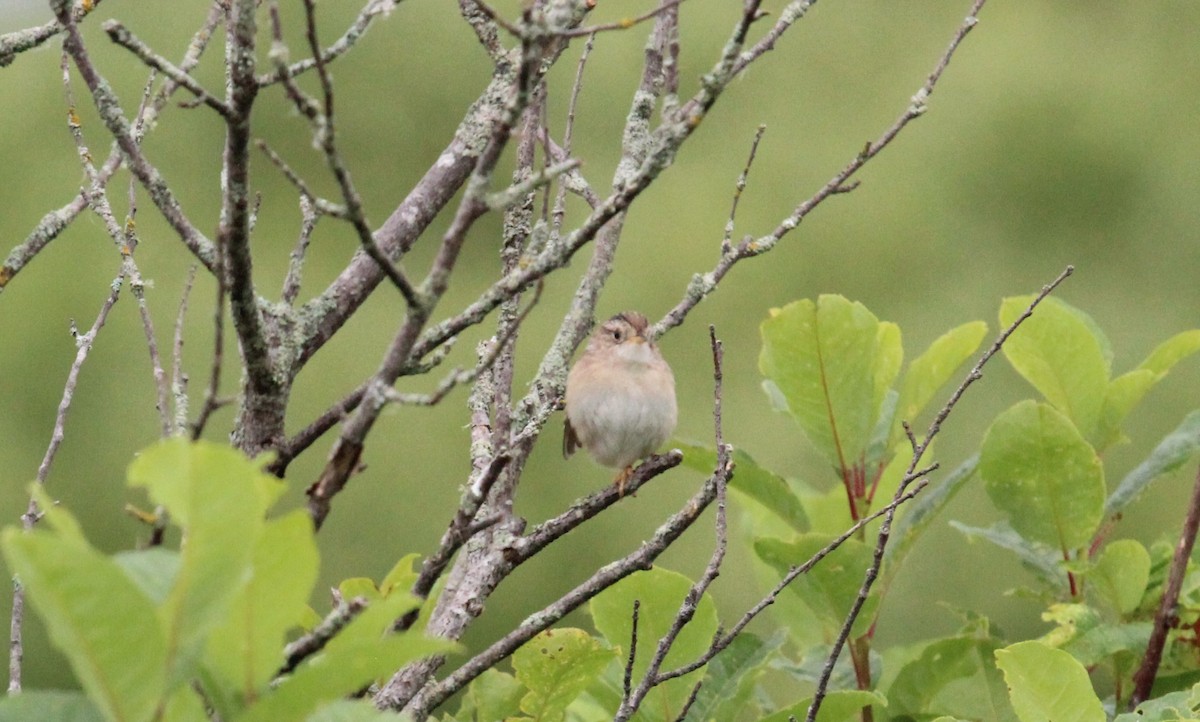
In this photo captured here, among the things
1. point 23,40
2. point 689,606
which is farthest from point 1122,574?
point 23,40

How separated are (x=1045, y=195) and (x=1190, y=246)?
1.93 feet

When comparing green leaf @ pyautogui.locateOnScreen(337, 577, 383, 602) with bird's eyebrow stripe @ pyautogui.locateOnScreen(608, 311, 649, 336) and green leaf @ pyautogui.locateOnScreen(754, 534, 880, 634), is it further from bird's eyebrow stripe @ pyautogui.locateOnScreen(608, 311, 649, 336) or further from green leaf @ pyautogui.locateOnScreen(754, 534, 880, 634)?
bird's eyebrow stripe @ pyautogui.locateOnScreen(608, 311, 649, 336)

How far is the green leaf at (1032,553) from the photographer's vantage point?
200 cm

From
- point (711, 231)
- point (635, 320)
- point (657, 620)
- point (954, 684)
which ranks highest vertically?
point (711, 231)

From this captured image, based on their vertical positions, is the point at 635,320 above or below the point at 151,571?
above

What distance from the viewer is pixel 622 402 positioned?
10.0 ft

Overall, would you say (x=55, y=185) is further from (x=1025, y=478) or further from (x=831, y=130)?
(x=1025, y=478)

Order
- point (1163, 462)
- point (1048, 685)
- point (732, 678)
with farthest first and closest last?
point (1163, 462) < point (732, 678) < point (1048, 685)

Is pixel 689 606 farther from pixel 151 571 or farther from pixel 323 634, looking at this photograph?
pixel 151 571

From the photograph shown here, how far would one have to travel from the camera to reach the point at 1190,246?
5.41 m

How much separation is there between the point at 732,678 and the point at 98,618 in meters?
1.22

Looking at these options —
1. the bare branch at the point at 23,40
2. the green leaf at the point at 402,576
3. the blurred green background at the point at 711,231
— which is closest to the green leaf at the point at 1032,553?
the green leaf at the point at 402,576

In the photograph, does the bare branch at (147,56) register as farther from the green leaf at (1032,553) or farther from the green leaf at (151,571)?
the green leaf at (1032,553)

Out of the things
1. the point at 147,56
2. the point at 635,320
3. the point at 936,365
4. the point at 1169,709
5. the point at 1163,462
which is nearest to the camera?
the point at 147,56
